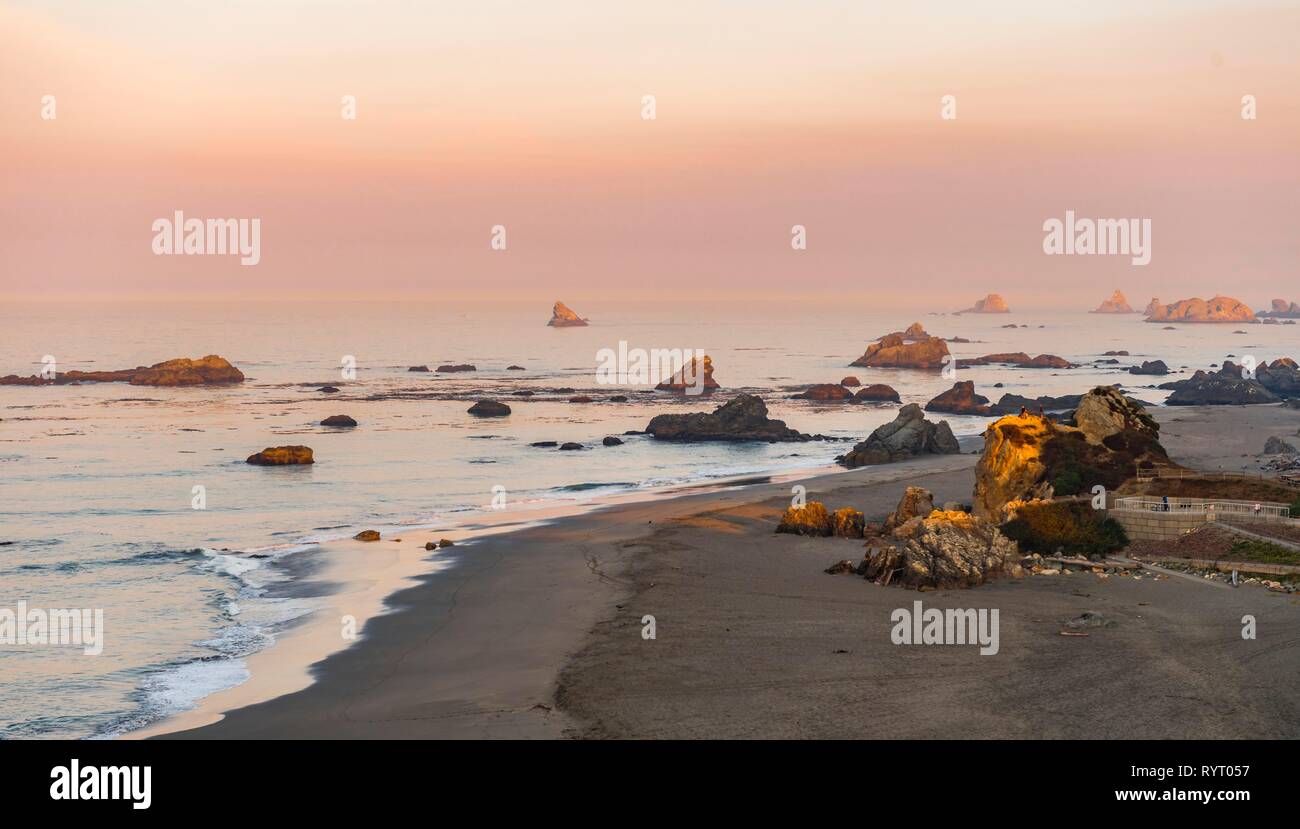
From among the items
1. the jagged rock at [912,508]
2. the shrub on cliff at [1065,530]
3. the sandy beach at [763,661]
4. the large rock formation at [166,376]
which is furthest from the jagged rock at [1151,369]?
the sandy beach at [763,661]

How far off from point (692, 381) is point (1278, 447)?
276 ft

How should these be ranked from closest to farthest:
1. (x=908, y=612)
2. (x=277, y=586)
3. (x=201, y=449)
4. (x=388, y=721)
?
(x=388, y=721), (x=908, y=612), (x=277, y=586), (x=201, y=449)

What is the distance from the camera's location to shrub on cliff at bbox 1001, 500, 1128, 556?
42.7m

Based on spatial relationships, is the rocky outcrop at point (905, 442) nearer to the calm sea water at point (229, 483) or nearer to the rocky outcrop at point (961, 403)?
the calm sea water at point (229, 483)

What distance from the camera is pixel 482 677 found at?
29203 millimetres

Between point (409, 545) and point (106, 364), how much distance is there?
146853 mm

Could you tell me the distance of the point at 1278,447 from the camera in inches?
2938

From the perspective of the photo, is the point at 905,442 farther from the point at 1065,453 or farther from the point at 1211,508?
the point at 1211,508

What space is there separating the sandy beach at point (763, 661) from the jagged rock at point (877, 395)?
3595 inches

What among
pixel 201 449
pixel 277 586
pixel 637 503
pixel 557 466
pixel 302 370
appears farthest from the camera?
pixel 302 370

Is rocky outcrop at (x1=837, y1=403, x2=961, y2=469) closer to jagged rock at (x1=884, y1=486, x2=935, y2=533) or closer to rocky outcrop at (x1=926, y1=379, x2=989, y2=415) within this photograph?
jagged rock at (x1=884, y1=486, x2=935, y2=533)

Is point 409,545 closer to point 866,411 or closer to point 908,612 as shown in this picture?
point 908,612

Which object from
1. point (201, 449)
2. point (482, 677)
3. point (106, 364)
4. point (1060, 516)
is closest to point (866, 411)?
point (201, 449)

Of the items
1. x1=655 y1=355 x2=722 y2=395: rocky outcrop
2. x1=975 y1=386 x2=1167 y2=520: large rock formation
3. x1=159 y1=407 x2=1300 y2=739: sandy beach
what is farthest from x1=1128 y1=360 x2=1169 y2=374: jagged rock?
x1=159 y1=407 x2=1300 y2=739: sandy beach
